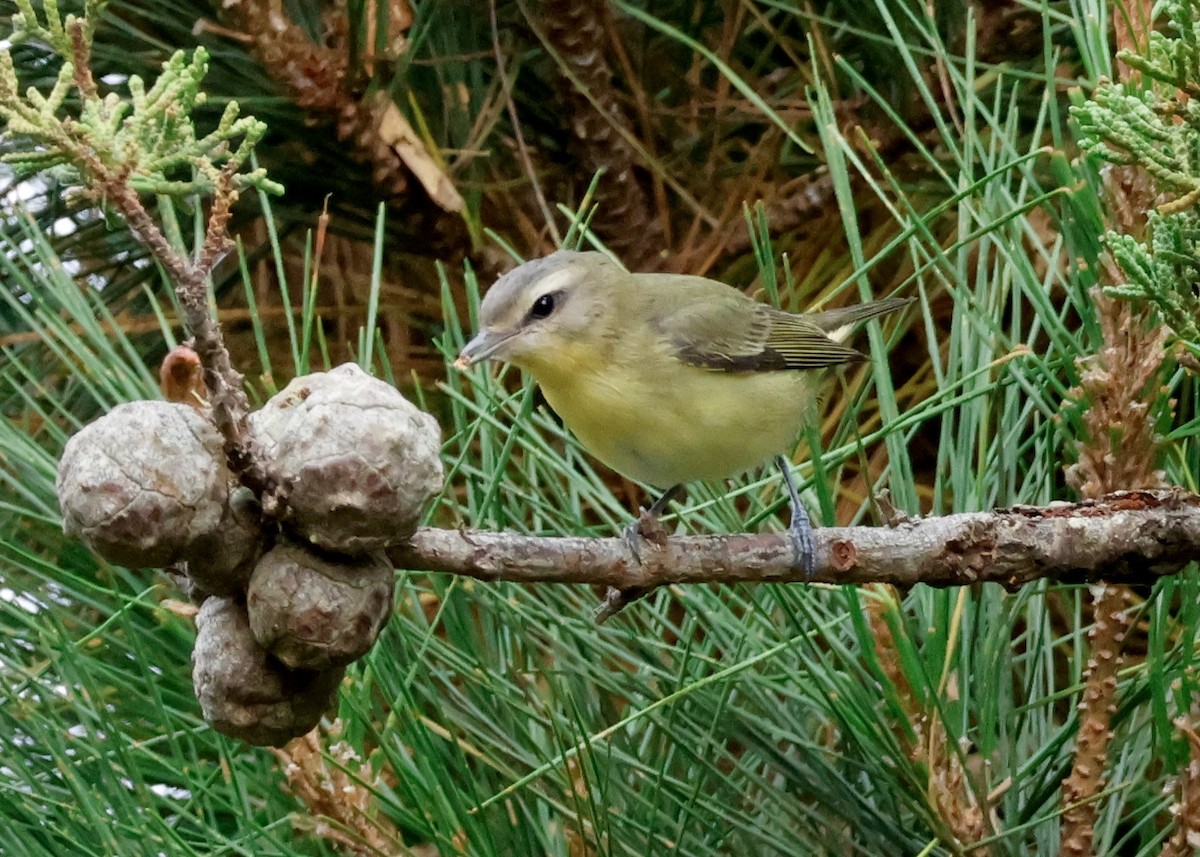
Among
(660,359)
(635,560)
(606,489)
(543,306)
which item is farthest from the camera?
(660,359)

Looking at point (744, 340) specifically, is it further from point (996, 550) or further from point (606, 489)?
point (996, 550)

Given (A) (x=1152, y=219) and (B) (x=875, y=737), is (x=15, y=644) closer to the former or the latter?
(B) (x=875, y=737)

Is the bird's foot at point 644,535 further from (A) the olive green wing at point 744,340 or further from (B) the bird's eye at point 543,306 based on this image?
(A) the olive green wing at point 744,340

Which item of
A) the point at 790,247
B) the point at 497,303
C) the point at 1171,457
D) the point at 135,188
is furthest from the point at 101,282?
the point at 1171,457

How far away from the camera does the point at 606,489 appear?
3.50 ft

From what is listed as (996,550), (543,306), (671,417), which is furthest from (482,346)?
(996,550)

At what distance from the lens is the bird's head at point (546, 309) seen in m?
1.14

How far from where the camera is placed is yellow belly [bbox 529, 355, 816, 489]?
48.8 inches

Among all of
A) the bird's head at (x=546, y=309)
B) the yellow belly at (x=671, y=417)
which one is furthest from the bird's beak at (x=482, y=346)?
the yellow belly at (x=671, y=417)

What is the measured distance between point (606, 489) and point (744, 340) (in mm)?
490

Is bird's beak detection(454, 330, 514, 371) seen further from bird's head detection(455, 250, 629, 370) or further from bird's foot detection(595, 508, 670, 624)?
bird's foot detection(595, 508, 670, 624)

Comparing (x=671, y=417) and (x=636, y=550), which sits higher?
(x=636, y=550)

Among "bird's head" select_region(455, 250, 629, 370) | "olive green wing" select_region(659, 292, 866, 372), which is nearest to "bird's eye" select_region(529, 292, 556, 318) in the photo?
"bird's head" select_region(455, 250, 629, 370)

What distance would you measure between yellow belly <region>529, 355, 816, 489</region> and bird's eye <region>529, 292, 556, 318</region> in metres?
0.07
